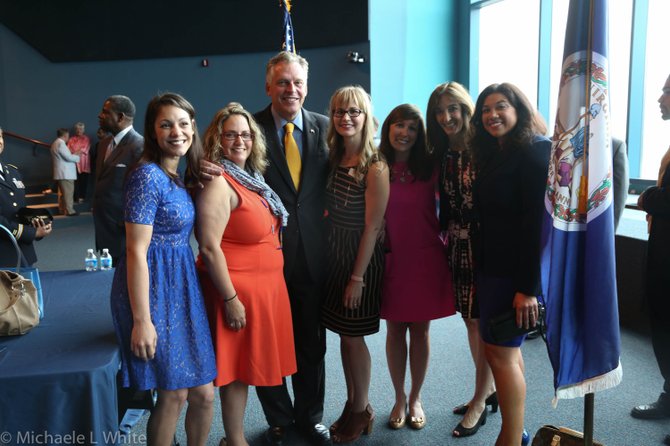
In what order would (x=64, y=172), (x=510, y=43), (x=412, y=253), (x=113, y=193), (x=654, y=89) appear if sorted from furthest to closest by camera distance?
(x=64, y=172) < (x=510, y=43) < (x=654, y=89) < (x=113, y=193) < (x=412, y=253)

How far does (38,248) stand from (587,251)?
7.70m

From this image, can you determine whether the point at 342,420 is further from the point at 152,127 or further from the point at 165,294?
the point at 152,127

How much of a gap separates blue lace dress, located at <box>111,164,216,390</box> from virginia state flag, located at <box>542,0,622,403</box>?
125cm

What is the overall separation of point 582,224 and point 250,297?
1235mm

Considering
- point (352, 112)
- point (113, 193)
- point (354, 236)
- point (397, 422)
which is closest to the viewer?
point (352, 112)

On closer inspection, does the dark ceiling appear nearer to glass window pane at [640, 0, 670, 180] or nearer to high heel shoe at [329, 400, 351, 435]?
glass window pane at [640, 0, 670, 180]

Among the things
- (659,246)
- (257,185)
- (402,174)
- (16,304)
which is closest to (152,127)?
(257,185)

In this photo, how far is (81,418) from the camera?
1545mm

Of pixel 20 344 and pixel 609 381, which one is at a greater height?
pixel 20 344

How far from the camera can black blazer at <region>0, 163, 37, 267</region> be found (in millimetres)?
2658

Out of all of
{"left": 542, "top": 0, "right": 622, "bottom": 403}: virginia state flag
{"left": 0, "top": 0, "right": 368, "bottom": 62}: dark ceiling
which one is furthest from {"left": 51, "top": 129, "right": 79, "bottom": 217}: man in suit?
{"left": 542, "top": 0, "right": 622, "bottom": 403}: virginia state flag

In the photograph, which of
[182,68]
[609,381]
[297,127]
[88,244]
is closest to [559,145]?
[609,381]

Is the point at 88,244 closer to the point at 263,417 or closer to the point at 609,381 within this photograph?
the point at 263,417

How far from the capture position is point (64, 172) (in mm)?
9391
